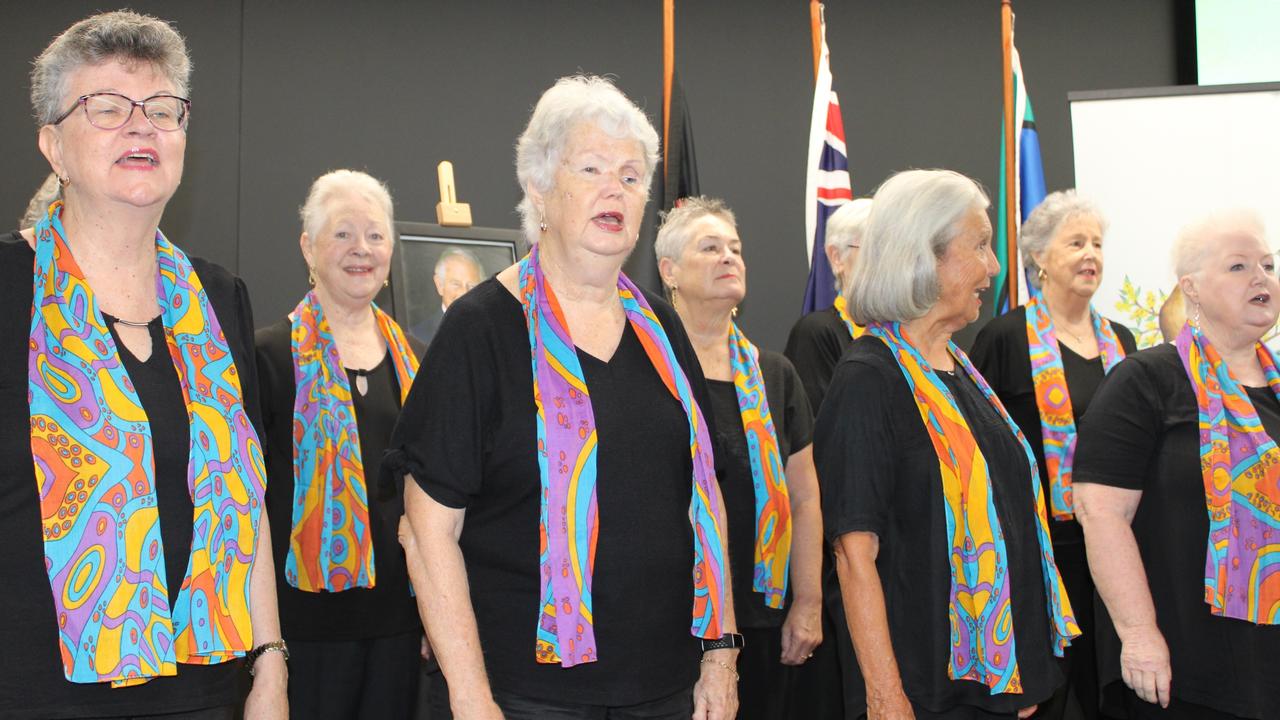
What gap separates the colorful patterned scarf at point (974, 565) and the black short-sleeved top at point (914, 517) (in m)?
0.02

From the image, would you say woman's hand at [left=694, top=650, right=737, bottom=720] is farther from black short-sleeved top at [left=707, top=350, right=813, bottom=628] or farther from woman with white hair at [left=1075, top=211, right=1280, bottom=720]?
woman with white hair at [left=1075, top=211, right=1280, bottom=720]

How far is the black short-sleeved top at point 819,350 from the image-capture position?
3742 mm

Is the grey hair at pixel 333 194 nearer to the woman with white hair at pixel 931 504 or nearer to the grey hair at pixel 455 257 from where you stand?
the grey hair at pixel 455 257

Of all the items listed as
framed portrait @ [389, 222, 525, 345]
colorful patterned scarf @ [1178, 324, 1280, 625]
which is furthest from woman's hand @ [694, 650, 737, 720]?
framed portrait @ [389, 222, 525, 345]

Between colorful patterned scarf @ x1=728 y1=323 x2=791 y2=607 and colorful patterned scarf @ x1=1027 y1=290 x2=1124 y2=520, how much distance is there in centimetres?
98

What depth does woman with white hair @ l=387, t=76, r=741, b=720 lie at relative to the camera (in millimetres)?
1898

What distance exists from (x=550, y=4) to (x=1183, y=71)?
9.50ft

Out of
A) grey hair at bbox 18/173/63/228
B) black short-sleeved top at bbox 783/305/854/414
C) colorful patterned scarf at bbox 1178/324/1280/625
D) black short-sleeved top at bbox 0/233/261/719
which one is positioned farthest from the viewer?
black short-sleeved top at bbox 783/305/854/414

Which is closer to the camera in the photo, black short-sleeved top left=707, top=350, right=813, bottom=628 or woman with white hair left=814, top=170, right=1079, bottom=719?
woman with white hair left=814, top=170, right=1079, bottom=719

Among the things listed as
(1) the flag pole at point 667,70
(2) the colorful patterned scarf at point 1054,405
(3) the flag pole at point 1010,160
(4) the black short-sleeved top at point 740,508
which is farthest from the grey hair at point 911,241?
(3) the flag pole at point 1010,160

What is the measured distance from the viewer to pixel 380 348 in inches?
130

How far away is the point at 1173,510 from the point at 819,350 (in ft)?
4.45

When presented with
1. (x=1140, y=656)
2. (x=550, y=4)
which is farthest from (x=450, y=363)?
(x=550, y=4)

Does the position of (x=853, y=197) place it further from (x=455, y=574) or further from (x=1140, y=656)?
(x=455, y=574)
